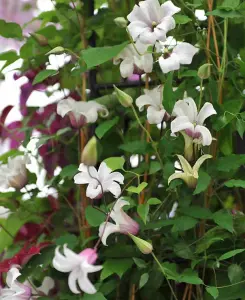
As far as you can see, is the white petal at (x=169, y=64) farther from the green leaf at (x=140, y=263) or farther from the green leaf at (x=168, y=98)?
the green leaf at (x=140, y=263)

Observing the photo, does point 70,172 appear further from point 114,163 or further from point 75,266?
point 75,266

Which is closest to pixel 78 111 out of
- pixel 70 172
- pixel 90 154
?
pixel 70 172

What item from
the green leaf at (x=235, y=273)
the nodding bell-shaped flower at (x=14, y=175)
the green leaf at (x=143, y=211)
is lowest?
the green leaf at (x=235, y=273)

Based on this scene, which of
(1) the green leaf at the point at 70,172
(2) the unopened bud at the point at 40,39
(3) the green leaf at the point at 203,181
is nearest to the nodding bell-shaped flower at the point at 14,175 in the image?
(1) the green leaf at the point at 70,172

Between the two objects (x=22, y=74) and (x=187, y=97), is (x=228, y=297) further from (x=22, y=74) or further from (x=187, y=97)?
(x=22, y=74)

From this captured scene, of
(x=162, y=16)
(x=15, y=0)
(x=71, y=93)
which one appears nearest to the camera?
(x=162, y=16)

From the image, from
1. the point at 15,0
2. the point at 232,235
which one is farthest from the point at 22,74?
the point at 232,235

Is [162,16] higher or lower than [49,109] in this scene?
higher
